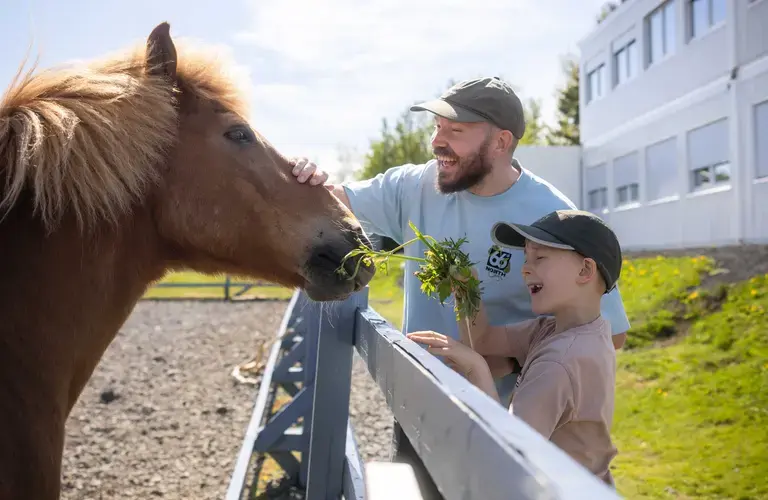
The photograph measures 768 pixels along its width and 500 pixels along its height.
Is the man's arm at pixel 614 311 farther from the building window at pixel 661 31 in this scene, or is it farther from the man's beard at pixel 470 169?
the building window at pixel 661 31

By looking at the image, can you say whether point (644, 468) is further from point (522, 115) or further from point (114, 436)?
point (114, 436)

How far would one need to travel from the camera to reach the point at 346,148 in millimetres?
43469

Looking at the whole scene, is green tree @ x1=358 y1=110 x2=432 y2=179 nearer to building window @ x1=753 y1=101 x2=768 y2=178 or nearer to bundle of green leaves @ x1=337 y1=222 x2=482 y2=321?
building window @ x1=753 y1=101 x2=768 y2=178

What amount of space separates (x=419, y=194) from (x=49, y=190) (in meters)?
1.61

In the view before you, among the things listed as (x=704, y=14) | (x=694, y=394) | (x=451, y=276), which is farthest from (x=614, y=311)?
(x=704, y=14)

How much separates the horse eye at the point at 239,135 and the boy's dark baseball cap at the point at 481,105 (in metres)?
0.77

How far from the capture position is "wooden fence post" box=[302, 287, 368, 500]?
9.20 ft

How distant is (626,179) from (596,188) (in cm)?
245

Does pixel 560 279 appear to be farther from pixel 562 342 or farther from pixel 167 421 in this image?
pixel 167 421

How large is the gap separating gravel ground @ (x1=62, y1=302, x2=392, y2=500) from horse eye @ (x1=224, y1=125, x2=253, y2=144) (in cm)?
356

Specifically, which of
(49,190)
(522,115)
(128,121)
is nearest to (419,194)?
(522,115)

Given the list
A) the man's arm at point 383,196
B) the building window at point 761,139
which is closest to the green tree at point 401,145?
the building window at point 761,139

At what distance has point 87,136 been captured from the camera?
205cm

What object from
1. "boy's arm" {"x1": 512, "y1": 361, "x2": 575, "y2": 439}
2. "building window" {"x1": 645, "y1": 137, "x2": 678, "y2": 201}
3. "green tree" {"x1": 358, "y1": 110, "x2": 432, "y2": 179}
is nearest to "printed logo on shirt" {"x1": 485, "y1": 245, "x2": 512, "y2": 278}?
"boy's arm" {"x1": 512, "y1": 361, "x2": 575, "y2": 439}
